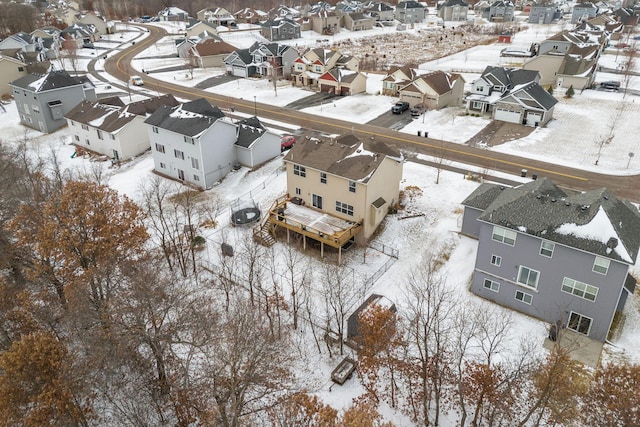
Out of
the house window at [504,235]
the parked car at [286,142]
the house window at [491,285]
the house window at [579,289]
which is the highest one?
the house window at [504,235]

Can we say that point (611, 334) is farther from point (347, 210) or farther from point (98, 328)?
point (98, 328)

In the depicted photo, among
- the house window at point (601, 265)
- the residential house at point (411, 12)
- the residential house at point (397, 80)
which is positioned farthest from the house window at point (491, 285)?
the residential house at point (411, 12)

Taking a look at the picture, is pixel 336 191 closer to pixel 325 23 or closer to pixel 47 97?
pixel 47 97

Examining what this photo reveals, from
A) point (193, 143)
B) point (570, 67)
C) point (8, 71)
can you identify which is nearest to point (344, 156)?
point (193, 143)

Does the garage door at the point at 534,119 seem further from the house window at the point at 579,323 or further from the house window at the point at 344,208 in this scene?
the house window at the point at 579,323

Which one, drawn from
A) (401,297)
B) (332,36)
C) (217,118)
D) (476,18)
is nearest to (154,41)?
(332,36)

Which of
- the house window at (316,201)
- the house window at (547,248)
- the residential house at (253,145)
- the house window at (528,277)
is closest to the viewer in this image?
the house window at (547,248)
